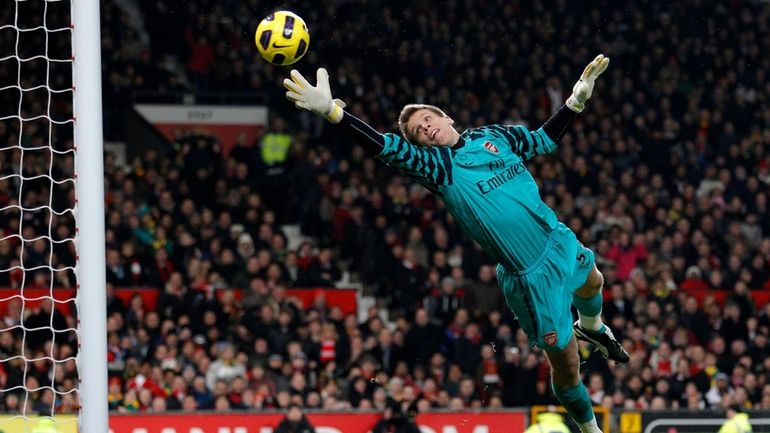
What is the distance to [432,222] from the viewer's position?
1820 centimetres

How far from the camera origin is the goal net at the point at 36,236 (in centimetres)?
1346

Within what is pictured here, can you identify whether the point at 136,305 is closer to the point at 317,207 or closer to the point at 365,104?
the point at 317,207

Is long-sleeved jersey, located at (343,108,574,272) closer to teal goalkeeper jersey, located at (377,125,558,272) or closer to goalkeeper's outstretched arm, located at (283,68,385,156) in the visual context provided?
teal goalkeeper jersey, located at (377,125,558,272)

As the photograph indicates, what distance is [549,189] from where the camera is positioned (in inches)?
755

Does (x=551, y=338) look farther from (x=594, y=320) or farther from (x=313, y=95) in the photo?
(x=313, y=95)

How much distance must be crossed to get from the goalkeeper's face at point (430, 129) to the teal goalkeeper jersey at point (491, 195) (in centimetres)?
5

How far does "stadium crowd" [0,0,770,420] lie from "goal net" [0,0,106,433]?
145 mm

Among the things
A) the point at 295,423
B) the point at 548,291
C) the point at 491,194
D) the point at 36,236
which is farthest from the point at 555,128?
the point at 36,236

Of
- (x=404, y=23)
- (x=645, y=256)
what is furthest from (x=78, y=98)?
(x=404, y=23)

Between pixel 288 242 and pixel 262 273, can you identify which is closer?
pixel 262 273

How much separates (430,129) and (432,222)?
10078 millimetres

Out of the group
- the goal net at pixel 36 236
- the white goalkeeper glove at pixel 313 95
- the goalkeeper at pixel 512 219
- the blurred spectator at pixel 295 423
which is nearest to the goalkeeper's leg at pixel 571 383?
the goalkeeper at pixel 512 219

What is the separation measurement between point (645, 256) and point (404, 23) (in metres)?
6.20

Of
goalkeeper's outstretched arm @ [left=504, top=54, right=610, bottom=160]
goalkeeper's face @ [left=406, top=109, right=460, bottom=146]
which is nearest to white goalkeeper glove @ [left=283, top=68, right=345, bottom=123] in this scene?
goalkeeper's face @ [left=406, top=109, right=460, bottom=146]
